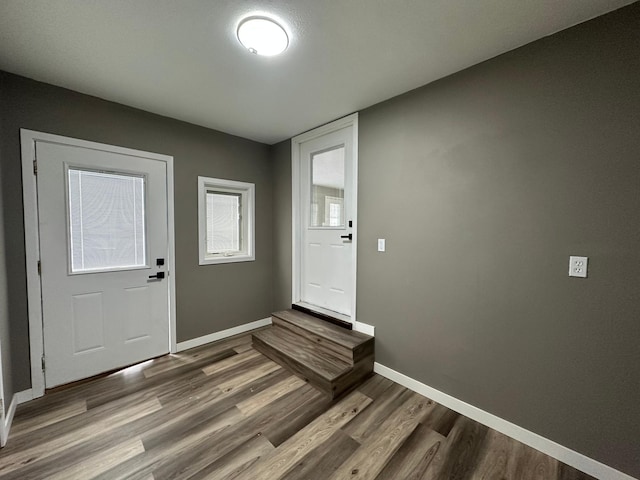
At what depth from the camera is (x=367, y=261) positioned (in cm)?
250

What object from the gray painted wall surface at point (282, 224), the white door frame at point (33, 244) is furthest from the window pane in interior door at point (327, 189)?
the white door frame at point (33, 244)

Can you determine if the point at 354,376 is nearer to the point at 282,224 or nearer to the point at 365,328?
A: the point at 365,328

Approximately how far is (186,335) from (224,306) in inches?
20.0

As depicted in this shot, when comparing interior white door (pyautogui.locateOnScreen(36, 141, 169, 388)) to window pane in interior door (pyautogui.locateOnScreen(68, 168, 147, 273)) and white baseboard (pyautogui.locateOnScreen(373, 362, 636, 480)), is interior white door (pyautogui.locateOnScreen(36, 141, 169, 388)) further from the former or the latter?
white baseboard (pyautogui.locateOnScreen(373, 362, 636, 480))

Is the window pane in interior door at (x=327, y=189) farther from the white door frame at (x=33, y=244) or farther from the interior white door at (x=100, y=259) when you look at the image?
the white door frame at (x=33, y=244)

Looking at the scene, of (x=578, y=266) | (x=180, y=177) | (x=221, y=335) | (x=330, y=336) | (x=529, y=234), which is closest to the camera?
(x=578, y=266)

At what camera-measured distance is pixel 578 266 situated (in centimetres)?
146

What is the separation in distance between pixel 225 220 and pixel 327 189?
4.56ft

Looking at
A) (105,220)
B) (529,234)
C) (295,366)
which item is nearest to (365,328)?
(295,366)

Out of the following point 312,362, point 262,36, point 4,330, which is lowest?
point 312,362

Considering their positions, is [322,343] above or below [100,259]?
below

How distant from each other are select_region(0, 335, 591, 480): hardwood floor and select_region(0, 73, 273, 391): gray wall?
2.31 feet

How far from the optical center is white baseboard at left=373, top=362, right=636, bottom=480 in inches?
55.9

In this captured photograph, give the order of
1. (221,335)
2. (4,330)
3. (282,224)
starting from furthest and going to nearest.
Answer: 1. (282,224)
2. (221,335)
3. (4,330)
